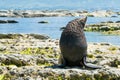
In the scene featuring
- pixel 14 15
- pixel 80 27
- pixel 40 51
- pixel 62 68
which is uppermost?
pixel 80 27

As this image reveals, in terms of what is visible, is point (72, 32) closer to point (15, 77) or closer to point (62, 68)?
point (62, 68)

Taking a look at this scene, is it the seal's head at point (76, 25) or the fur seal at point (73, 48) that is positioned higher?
the seal's head at point (76, 25)

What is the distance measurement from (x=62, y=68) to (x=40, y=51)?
24.0 feet

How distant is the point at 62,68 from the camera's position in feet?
49.4

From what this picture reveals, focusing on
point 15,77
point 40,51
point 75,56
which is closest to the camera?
point 15,77

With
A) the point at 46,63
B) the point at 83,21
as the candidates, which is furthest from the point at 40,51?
the point at 83,21

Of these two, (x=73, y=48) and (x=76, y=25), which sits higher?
(x=76, y=25)

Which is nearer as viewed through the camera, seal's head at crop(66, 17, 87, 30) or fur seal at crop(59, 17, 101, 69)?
fur seal at crop(59, 17, 101, 69)

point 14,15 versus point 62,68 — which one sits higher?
point 62,68

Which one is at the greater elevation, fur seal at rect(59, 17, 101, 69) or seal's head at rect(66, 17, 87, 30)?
seal's head at rect(66, 17, 87, 30)

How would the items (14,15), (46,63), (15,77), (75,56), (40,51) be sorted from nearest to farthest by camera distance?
(15,77), (75,56), (46,63), (40,51), (14,15)

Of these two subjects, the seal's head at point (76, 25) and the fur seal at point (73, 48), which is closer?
the fur seal at point (73, 48)

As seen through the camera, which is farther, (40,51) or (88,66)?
(40,51)

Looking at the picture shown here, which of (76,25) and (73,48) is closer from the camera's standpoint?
(73,48)
